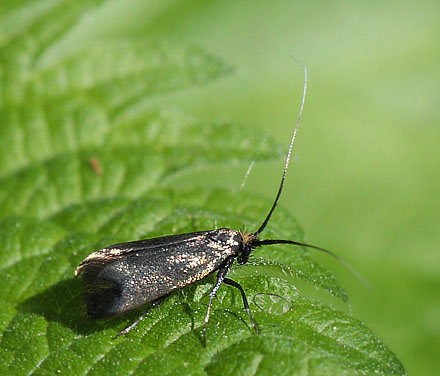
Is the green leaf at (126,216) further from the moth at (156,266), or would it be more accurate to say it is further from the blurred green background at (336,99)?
the blurred green background at (336,99)

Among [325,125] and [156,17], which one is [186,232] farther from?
[156,17]

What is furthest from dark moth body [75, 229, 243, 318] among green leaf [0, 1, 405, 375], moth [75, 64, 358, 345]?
green leaf [0, 1, 405, 375]

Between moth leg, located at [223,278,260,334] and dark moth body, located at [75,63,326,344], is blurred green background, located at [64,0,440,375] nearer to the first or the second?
dark moth body, located at [75,63,326,344]

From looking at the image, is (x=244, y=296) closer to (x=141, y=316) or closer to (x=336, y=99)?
(x=141, y=316)

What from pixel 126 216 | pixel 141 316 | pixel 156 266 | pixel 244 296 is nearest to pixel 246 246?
pixel 244 296

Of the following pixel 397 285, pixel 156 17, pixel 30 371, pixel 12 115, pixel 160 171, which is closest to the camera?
pixel 30 371

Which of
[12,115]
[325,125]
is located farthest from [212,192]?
[325,125]

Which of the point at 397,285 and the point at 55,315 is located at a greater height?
the point at 55,315
